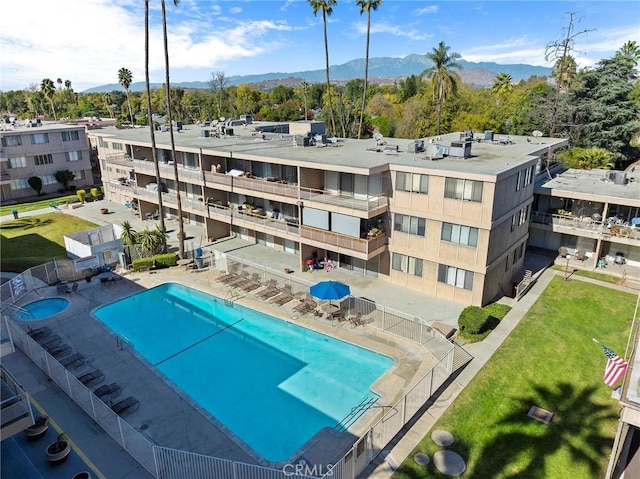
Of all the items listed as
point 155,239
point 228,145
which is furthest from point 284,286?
point 228,145

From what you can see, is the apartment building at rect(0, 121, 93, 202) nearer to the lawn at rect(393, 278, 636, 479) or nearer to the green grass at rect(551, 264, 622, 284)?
the lawn at rect(393, 278, 636, 479)

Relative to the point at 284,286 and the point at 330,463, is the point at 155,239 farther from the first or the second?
the point at 330,463

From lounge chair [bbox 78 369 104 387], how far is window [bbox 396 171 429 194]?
21.0 metres

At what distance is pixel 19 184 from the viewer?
58.3 m

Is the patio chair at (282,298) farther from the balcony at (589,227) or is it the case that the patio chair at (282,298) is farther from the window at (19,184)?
the window at (19,184)

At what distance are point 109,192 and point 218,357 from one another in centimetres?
4107

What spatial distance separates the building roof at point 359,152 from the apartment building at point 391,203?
0.36ft

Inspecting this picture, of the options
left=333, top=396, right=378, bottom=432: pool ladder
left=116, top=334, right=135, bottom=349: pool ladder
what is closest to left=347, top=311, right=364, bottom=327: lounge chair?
left=333, top=396, right=378, bottom=432: pool ladder

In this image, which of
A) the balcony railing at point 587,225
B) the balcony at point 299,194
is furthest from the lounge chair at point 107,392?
the balcony railing at point 587,225

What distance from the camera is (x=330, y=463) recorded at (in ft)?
53.2

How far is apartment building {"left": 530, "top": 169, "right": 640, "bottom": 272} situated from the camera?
31719 millimetres

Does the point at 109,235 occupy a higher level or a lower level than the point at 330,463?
higher

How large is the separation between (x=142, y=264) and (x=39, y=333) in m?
9.83

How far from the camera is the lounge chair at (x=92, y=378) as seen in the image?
20531 mm
